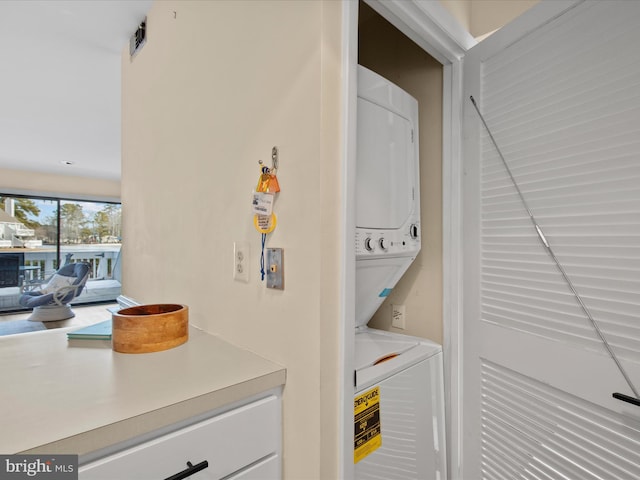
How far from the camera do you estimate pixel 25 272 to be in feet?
20.6

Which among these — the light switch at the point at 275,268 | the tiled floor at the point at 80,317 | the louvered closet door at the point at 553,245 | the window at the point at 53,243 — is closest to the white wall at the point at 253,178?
the light switch at the point at 275,268

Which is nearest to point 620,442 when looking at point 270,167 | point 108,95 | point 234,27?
point 270,167

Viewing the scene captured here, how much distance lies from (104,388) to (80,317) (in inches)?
240

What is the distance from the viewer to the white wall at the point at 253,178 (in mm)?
875

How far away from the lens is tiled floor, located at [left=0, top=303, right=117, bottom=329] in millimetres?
5237

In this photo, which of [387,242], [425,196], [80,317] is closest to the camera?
[387,242]

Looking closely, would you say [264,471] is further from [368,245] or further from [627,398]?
[627,398]

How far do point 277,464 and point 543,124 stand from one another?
128 centimetres

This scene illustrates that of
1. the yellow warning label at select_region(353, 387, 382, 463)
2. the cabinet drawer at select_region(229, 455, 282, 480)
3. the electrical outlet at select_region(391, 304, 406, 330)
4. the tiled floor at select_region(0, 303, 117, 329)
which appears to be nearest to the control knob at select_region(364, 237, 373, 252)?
the yellow warning label at select_region(353, 387, 382, 463)

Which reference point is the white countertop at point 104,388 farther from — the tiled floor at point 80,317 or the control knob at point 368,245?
the tiled floor at point 80,317

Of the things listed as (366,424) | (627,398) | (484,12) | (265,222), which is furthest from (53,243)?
(627,398)

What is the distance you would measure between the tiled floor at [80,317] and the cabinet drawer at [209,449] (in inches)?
206

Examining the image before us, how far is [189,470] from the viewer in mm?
753

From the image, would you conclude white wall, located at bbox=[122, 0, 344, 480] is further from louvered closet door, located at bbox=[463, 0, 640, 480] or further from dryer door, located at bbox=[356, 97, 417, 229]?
louvered closet door, located at bbox=[463, 0, 640, 480]
